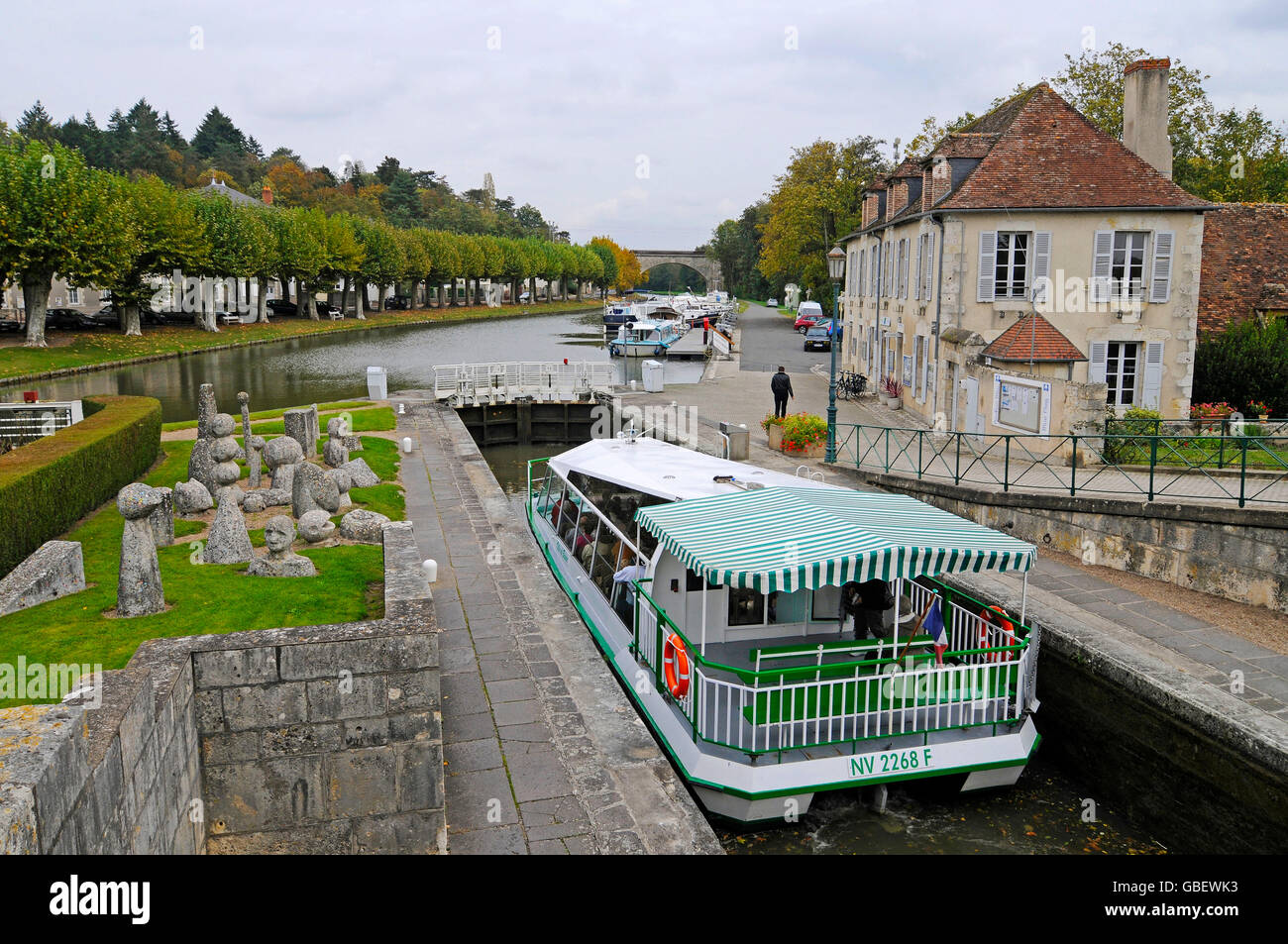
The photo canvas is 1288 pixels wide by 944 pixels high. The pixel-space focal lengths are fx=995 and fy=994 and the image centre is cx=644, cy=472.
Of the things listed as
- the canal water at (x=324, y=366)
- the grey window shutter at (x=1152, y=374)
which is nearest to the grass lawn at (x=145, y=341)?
the canal water at (x=324, y=366)

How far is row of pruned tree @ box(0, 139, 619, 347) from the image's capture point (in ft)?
145

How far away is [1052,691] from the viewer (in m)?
12.3

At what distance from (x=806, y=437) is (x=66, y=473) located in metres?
14.0

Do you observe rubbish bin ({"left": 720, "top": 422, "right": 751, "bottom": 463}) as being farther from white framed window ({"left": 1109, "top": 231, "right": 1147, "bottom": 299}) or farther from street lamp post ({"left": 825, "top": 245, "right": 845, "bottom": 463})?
white framed window ({"left": 1109, "top": 231, "right": 1147, "bottom": 299})

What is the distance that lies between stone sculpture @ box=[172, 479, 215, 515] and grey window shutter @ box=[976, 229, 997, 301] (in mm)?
17771

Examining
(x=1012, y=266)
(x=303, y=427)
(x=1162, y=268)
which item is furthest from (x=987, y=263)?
(x=303, y=427)

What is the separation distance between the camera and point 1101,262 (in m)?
23.1

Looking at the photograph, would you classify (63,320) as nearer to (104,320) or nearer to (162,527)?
(104,320)

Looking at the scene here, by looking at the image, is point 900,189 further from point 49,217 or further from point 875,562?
point 49,217

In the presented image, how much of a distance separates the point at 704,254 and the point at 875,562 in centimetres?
15893

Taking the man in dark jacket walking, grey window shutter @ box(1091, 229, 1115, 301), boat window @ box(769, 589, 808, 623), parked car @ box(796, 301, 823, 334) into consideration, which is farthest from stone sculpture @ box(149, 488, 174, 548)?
parked car @ box(796, 301, 823, 334)

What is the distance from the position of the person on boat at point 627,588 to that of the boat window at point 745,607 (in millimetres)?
1047

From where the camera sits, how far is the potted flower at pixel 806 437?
21.6 metres

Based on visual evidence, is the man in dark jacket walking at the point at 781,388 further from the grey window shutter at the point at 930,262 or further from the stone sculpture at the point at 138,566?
the stone sculpture at the point at 138,566
